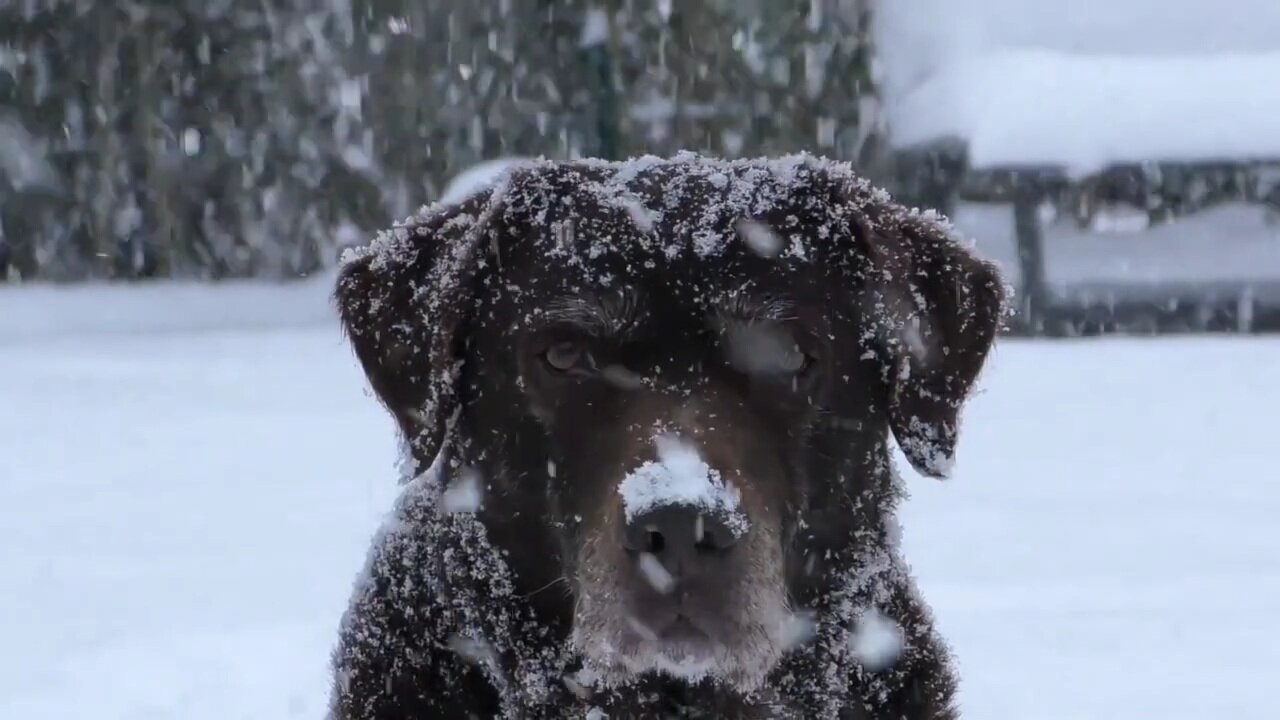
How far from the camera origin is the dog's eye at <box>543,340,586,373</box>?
2.75 metres

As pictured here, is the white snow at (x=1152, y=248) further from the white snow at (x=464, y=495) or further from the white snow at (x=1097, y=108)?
the white snow at (x=464, y=495)

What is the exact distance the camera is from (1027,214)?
867cm

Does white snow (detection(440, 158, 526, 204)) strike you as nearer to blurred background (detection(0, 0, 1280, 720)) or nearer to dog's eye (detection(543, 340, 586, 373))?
blurred background (detection(0, 0, 1280, 720))

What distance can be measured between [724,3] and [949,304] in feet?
22.2

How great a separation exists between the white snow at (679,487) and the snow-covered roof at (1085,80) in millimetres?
6407

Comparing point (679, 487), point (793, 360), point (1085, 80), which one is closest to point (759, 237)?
point (793, 360)

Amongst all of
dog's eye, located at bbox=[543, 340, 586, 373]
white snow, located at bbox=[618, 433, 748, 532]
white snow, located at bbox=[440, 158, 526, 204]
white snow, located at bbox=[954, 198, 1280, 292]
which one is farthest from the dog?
white snow, located at bbox=[954, 198, 1280, 292]

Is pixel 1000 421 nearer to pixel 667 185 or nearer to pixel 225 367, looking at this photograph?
pixel 225 367

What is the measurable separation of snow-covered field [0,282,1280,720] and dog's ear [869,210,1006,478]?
1.22 m

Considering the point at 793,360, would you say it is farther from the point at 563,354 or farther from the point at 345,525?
the point at 345,525

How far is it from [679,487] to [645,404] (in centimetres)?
30

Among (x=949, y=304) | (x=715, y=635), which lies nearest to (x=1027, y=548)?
(x=949, y=304)

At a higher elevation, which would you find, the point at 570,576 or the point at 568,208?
the point at 568,208

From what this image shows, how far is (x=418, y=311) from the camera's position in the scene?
281 cm
